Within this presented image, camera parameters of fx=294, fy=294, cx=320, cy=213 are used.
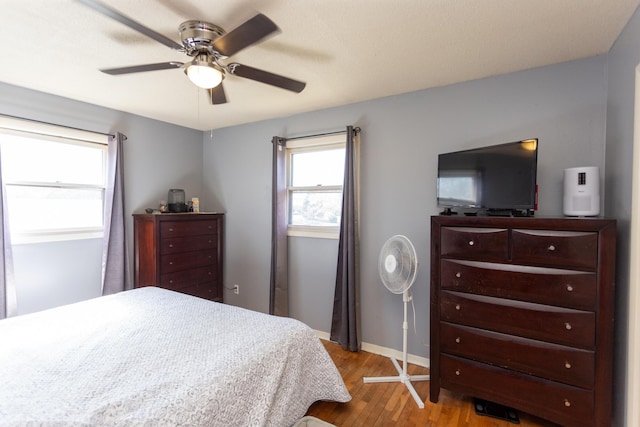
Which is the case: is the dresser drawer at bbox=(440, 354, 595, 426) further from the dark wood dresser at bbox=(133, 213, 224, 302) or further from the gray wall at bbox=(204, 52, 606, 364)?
the dark wood dresser at bbox=(133, 213, 224, 302)

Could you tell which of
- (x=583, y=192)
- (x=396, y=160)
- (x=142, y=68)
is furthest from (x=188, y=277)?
(x=583, y=192)

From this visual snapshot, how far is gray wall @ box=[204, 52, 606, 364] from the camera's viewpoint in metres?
2.06

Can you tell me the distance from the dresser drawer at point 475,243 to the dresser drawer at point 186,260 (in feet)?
8.59

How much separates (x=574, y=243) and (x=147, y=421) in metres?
2.18

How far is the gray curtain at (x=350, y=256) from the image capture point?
2.76 m

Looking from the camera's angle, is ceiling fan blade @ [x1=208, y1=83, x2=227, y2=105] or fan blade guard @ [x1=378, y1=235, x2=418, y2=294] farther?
fan blade guard @ [x1=378, y1=235, x2=418, y2=294]

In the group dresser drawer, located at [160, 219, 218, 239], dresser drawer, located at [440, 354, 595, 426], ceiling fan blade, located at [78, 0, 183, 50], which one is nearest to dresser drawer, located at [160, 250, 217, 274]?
dresser drawer, located at [160, 219, 218, 239]

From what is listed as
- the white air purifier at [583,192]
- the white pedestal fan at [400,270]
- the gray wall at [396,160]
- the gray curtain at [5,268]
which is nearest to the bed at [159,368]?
the white pedestal fan at [400,270]

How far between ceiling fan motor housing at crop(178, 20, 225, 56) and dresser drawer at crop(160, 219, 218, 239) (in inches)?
77.5

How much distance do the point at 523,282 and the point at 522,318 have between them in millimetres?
216

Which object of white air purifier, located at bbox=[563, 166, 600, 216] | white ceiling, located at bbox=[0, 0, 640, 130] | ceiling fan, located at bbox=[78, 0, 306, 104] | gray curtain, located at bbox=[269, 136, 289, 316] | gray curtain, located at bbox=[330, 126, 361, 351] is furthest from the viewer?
gray curtain, located at bbox=[269, 136, 289, 316]

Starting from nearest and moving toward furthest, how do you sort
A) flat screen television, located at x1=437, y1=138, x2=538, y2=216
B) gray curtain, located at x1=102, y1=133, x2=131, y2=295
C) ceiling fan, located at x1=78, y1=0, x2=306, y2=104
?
ceiling fan, located at x1=78, y1=0, x2=306, y2=104, flat screen television, located at x1=437, y1=138, x2=538, y2=216, gray curtain, located at x1=102, y1=133, x2=131, y2=295

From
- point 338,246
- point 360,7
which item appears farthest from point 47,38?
point 338,246

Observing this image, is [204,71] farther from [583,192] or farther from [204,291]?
[204,291]
